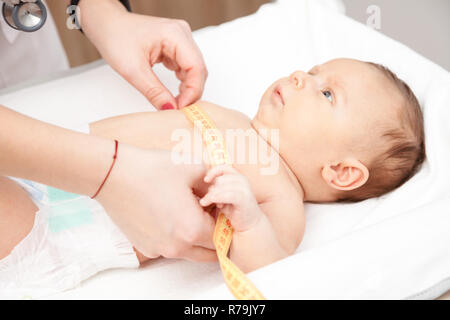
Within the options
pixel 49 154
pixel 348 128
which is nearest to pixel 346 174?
pixel 348 128

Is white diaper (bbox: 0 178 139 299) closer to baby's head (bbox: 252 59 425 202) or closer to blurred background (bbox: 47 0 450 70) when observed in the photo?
baby's head (bbox: 252 59 425 202)

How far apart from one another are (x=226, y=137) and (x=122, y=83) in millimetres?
579

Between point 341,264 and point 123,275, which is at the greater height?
point 341,264

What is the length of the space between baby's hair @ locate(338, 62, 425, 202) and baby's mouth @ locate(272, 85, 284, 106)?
32 centimetres

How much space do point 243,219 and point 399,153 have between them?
0.58 metres

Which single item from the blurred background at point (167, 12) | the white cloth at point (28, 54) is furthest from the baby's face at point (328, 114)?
the blurred background at point (167, 12)

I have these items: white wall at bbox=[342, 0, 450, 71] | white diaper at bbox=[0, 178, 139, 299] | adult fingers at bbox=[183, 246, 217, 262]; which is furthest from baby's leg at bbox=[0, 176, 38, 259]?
white wall at bbox=[342, 0, 450, 71]

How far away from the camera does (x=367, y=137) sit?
136 cm

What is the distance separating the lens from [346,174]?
1.40 m

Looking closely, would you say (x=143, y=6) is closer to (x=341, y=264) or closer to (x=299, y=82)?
(x=299, y=82)

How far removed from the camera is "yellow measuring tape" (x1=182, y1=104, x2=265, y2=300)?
929 mm

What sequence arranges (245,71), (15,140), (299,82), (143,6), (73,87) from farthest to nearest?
(143,6) → (245,71) → (73,87) → (299,82) → (15,140)

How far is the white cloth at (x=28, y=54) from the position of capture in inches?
67.4

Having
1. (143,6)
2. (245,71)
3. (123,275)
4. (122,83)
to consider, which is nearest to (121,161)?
(123,275)
